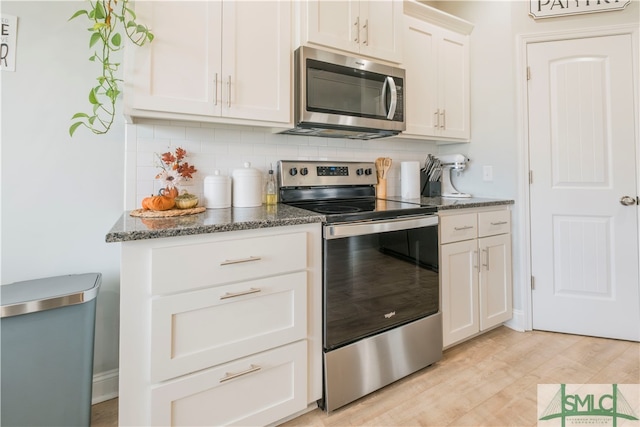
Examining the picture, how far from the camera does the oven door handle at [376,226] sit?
1436 mm

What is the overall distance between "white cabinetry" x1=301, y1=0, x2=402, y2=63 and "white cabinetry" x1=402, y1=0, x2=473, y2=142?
0.76 ft

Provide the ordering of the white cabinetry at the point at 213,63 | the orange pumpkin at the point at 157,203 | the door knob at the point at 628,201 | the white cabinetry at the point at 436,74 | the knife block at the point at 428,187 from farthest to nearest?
the knife block at the point at 428,187 < the white cabinetry at the point at 436,74 < the door knob at the point at 628,201 < the orange pumpkin at the point at 157,203 < the white cabinetry at the point at 213,63

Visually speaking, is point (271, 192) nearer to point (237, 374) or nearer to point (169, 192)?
point (169, 192)

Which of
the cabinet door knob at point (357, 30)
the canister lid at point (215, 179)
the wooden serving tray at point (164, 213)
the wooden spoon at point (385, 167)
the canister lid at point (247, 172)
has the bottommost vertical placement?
the wooden serving tray at point (164, 213)

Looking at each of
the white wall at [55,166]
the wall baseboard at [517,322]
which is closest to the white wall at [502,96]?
the wall baseboard at [517,322]

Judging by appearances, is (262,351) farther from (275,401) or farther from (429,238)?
(429,238)

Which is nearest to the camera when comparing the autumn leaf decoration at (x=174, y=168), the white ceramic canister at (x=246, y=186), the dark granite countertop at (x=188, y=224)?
the dark granite countertop at (x=188, y=224)

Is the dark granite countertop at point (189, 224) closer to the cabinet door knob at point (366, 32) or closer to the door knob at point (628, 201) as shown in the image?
the cabinet door knob at point (366, 32)

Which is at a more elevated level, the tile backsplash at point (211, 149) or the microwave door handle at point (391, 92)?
the microwave door handle at point (391, 92)

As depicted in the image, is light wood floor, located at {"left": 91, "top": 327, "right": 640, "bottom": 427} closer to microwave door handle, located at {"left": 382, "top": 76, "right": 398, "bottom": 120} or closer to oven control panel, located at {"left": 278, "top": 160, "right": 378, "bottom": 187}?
oven control panel, located at {"left": 278, "top": 160, "right": 378, "bottom": 187}

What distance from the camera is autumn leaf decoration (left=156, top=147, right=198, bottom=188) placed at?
1620mm

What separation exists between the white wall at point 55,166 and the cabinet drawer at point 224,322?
0.72 m

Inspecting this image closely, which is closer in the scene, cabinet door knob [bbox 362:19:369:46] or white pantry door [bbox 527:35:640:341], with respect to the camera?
cabinet door knob [bbox 362:19:369:46]

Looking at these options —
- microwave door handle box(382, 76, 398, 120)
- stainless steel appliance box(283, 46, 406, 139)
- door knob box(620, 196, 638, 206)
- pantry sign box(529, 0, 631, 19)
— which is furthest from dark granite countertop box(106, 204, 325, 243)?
pantry sign box(529, 0, 631, 19)
